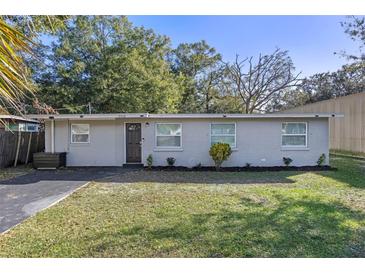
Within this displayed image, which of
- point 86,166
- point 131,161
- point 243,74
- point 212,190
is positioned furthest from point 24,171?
point 243,74

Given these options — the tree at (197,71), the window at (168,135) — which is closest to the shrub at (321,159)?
the window at (168,135)

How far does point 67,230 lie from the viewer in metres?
5.02

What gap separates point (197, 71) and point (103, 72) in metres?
14.4

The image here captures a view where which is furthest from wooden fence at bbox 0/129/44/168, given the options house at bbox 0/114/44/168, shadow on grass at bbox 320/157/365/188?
shadow on grass at bbox 320/157/365/188

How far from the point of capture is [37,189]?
8.47 meters

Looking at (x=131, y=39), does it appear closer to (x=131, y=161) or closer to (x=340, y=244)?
(x=131, y=161)

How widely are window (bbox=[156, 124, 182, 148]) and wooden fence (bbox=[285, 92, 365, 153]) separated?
11981mm

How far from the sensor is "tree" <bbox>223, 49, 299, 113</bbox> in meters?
34.3

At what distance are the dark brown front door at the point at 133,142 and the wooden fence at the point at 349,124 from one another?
13.4 m

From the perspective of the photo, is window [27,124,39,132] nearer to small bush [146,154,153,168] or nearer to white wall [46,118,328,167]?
white wall [46,118,328,167]

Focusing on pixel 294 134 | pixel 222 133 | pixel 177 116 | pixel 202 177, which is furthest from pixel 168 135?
pixel 294 134

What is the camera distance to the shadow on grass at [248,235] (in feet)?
13.4

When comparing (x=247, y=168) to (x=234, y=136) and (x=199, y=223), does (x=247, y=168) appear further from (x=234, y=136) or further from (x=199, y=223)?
(x=199, y=223)

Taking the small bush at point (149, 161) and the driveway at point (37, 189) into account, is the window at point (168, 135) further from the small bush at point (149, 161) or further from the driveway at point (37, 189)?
the driveway at point (37, 189)
